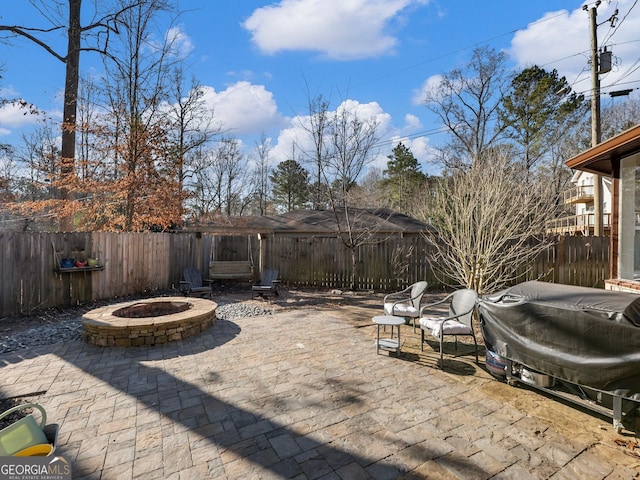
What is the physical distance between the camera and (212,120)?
12.6 m

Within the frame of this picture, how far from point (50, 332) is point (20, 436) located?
433 cm

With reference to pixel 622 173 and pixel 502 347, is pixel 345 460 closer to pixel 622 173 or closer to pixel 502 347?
pixel 502 347

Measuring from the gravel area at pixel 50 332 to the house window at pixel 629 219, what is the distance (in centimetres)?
619

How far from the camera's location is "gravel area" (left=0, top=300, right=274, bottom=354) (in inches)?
181

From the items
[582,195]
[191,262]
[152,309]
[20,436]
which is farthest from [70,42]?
[582,195]

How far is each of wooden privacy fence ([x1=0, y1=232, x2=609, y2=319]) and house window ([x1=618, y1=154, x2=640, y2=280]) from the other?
14.3ft

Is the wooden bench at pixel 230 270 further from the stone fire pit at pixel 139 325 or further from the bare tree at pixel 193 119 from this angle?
the bare tree at pixel 193 119

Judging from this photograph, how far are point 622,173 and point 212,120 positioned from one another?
12446 mm

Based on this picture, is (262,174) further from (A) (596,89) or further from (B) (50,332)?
(B) (50,332)

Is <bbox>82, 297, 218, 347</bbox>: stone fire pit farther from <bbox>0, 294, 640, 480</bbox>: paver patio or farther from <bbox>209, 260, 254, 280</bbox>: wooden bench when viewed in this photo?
<bbox>209, 260, 254, 280</bbox>: wooden bench

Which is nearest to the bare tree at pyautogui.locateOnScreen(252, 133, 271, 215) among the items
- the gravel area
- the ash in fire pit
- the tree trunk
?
the tree trunk

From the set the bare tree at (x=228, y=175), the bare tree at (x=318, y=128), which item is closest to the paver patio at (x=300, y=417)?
the bare tree at (x=318, y=128)

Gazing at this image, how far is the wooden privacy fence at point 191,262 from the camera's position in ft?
19.8

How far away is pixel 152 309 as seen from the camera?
5578mm
